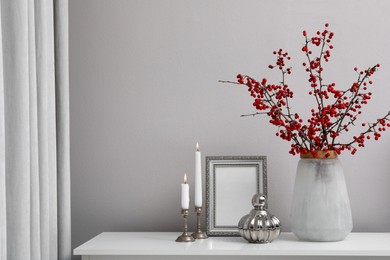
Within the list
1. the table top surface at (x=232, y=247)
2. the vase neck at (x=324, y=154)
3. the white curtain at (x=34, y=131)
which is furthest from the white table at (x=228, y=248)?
the vase neck at (x=324, y=154)

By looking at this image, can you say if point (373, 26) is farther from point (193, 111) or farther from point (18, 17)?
point (18, 17)

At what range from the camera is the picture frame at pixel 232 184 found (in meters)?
1.78

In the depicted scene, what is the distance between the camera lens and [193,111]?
1.92m

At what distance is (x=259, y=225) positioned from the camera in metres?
1.59

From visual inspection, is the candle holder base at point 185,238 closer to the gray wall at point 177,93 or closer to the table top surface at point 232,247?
the table top surface at point 232,247

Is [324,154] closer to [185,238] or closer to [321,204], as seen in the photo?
[321,204]

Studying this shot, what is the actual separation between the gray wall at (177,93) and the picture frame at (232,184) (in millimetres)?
114

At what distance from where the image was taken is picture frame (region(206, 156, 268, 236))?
1775 millimetres

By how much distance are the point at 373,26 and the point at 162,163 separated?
865mm

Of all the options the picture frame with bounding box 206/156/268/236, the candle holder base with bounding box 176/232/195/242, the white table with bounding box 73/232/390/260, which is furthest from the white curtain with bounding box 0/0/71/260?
the picture frame with bounding box 206/156/268/236

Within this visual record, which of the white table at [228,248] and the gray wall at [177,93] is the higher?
the gray wall at [177,93]

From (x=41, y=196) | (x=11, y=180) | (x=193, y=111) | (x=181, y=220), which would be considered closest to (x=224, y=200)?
(x=181, y=220)

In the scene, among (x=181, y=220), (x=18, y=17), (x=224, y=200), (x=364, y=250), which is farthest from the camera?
(x=181, y=220)

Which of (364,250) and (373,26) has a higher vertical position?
(373,26)
